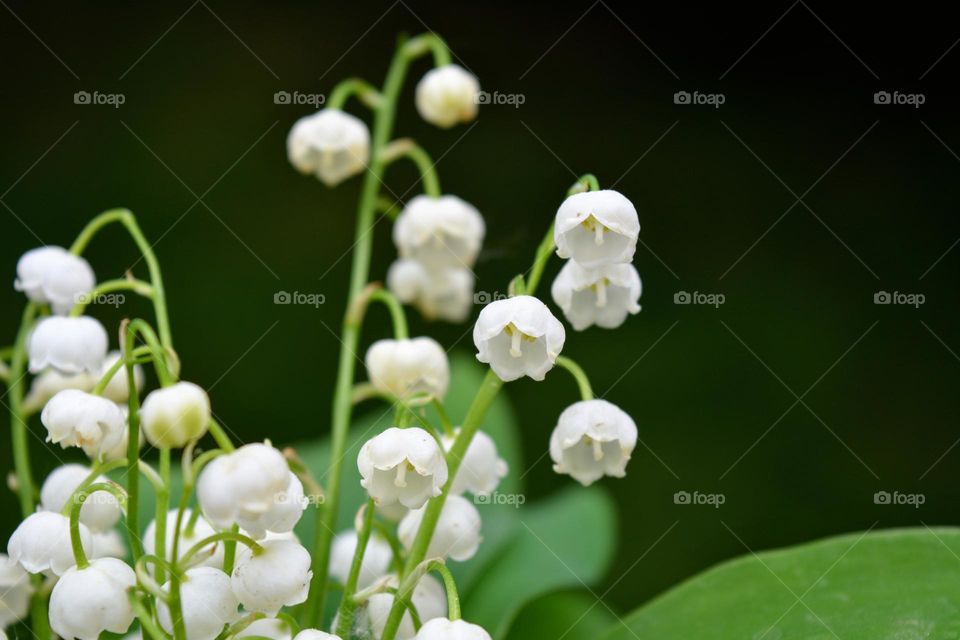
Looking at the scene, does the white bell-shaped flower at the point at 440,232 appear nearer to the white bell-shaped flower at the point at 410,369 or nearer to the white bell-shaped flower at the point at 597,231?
the white bell-shaped flower at the point at 410,369

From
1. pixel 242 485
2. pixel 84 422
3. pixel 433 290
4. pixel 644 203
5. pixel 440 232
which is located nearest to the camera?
pixel 242 485

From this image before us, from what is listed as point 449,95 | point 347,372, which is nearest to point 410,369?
point 347,372

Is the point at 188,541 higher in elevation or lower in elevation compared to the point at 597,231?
lower

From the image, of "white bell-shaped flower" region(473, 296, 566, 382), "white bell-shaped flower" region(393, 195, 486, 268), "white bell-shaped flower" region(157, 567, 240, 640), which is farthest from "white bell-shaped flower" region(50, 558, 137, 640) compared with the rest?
"white bell-shaped flower" region(393, 195, 486, 268)

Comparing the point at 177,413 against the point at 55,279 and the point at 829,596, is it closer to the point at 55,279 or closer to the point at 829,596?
the point at 55,279

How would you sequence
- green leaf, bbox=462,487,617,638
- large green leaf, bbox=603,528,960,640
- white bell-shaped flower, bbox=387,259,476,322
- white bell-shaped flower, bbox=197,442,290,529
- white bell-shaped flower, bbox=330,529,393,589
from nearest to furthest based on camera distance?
white bell-shaped flower, bbox=197,442,290,529 → large green leaf, bbox=603,528,960,640 → white bell-shaped flower, bbox=330,529,393,589 → green leaf, bbox=462,487,617,638 → white bell-shaped flower, bbox=387,259,476,322

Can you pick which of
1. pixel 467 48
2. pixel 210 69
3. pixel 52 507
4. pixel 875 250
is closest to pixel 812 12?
pixel 875 250

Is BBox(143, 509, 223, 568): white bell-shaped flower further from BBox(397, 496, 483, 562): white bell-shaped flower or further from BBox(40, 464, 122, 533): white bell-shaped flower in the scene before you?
BBox(397, 496, 483, 562): white bell-shaped flower
